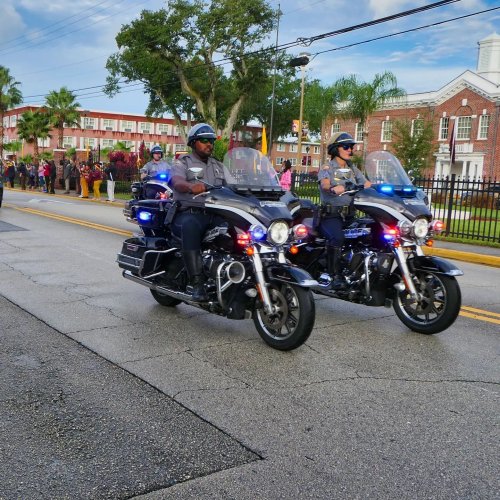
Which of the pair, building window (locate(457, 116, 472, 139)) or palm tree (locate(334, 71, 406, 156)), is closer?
palm tree (locate(334, 71, 406, 156))

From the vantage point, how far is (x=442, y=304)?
5621mm

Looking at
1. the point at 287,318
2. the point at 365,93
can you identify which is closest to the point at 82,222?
the point at 287,318

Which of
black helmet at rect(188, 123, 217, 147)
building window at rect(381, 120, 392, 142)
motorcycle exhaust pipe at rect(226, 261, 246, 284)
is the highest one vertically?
building window at rect(381, 120, 392, 142)

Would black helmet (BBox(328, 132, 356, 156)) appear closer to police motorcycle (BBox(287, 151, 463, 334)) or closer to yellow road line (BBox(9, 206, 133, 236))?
police motorcycle (BBox(287, 151, 463, 334))

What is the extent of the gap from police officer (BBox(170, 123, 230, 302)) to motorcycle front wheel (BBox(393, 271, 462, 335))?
1953 mm

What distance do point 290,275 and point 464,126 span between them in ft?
145

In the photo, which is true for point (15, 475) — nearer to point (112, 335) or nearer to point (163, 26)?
point (112, 335)

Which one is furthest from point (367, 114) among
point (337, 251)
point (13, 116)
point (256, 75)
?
point (13, 116)

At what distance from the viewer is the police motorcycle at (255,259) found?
502cm

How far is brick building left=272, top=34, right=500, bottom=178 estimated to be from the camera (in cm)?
4309

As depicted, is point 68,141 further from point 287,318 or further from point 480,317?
point 287,318

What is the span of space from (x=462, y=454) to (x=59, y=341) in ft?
11.4

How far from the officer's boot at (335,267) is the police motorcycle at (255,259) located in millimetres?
927

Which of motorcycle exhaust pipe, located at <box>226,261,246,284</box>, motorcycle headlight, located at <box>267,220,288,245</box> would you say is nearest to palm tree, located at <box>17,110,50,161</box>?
motorcycle exhaust pipe, located at <box>226,261,246,284</box>
